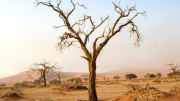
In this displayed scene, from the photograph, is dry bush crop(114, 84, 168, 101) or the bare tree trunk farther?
the bare tree trunk

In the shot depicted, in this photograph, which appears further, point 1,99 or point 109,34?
point 1,99

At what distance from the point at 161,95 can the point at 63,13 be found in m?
7.08

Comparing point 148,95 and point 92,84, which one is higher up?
point 92,84

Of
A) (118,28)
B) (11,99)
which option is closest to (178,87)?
(118,28)

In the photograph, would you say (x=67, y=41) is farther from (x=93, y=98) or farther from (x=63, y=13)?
(x=93, y=98)

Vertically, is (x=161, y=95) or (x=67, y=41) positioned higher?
(x=67, y=41)

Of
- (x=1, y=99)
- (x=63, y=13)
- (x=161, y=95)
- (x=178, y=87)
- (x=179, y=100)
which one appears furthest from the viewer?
(x=1, y=99)

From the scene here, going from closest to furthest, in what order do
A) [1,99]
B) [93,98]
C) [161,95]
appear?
1. [161,95]
2. [93,98]
3. [1,99]

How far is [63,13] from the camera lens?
8672 mm

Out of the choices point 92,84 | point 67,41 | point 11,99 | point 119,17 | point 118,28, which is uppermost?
point 119,17

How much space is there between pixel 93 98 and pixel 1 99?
371 inches

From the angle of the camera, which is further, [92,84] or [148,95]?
[92,84]

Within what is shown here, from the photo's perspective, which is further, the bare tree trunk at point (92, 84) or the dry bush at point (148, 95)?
the bare tree trunk at point (92, 84)

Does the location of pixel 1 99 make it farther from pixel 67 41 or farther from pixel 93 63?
pixel 93 63
